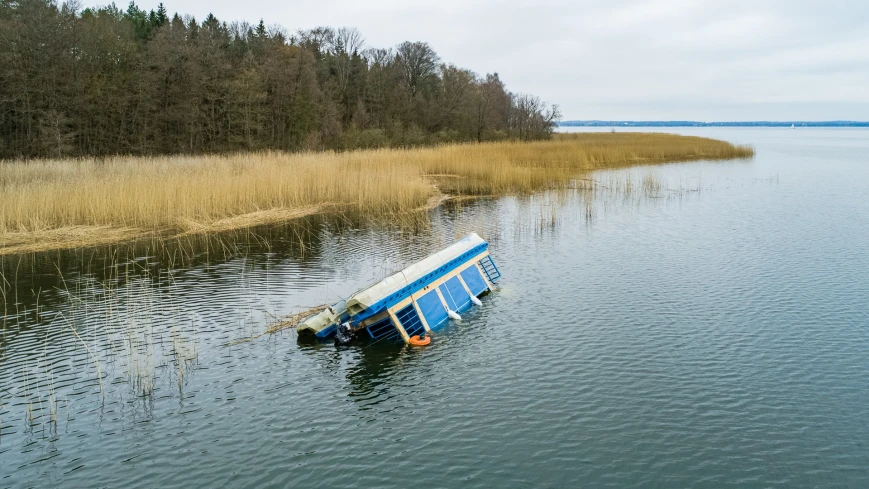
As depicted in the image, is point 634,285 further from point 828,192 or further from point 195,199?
point 828,192

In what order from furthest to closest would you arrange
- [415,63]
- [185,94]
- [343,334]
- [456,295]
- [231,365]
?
[415,63] → [185,94] → [456,295] → [343,334] → [231,365]

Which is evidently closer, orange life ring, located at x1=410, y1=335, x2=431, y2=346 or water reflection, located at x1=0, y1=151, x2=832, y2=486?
water reflection, located at x1=0, y1=151, x2=832, y2=486

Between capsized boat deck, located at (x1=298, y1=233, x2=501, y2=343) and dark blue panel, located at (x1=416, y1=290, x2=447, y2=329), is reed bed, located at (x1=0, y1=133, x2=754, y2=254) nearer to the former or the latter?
capsized boat deck, located at (x1=298, y1=233, x2=501, y2=343)

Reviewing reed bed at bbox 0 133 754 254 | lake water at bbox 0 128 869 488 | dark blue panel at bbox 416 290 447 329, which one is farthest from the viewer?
reed bed at bbox 0 133 754 254

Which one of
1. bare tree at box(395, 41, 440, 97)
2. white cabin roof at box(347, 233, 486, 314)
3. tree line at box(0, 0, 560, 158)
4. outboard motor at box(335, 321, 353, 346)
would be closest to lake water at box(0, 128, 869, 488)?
outboard motor at box(335, 321, 353, 346)

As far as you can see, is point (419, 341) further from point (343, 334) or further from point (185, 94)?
point (185, 94)

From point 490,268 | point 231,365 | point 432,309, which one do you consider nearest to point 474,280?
point 490,268
